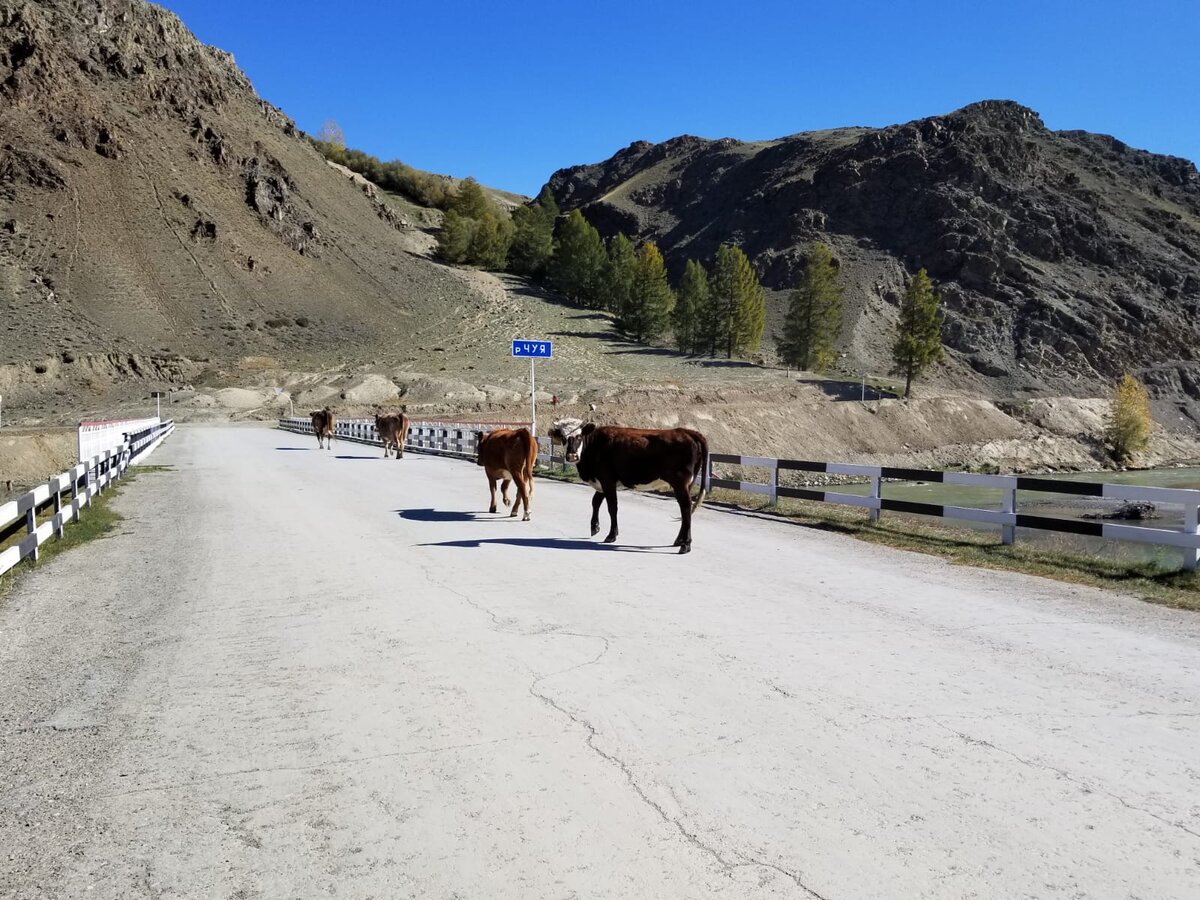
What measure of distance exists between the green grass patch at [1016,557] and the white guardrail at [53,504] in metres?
11.0

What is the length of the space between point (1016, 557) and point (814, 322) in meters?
80.2

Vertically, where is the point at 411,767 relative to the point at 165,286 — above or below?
below

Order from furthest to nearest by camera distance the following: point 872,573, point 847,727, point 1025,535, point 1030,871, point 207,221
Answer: point 207,221
point 1025,535
point 872,573
point 847,727
point 1030,871

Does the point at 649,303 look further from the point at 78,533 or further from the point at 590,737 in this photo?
the point at 590,737

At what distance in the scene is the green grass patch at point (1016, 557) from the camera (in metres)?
9.17

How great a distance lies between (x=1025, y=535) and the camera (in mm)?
19297

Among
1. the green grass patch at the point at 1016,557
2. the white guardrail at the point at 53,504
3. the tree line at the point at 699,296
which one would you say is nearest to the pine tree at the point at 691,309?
the tree line at the point at 699,296

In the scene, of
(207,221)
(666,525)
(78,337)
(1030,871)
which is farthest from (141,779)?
(207,221)

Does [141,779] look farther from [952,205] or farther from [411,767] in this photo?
[952,205]

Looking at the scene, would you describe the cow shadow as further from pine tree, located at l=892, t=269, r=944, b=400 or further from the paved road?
pine tree, located at l=892, t=269, r=944, b=400

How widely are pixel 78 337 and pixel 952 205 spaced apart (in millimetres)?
114375

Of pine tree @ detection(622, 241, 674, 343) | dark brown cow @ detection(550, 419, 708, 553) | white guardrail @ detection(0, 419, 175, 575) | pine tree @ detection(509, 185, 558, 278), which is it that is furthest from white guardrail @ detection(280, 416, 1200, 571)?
pine tree @ detection(509, 185, 558, 278)

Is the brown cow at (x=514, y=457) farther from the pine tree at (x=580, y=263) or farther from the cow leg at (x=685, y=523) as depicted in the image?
the pine tree at (x=580, y=263)

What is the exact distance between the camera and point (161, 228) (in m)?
95.8
